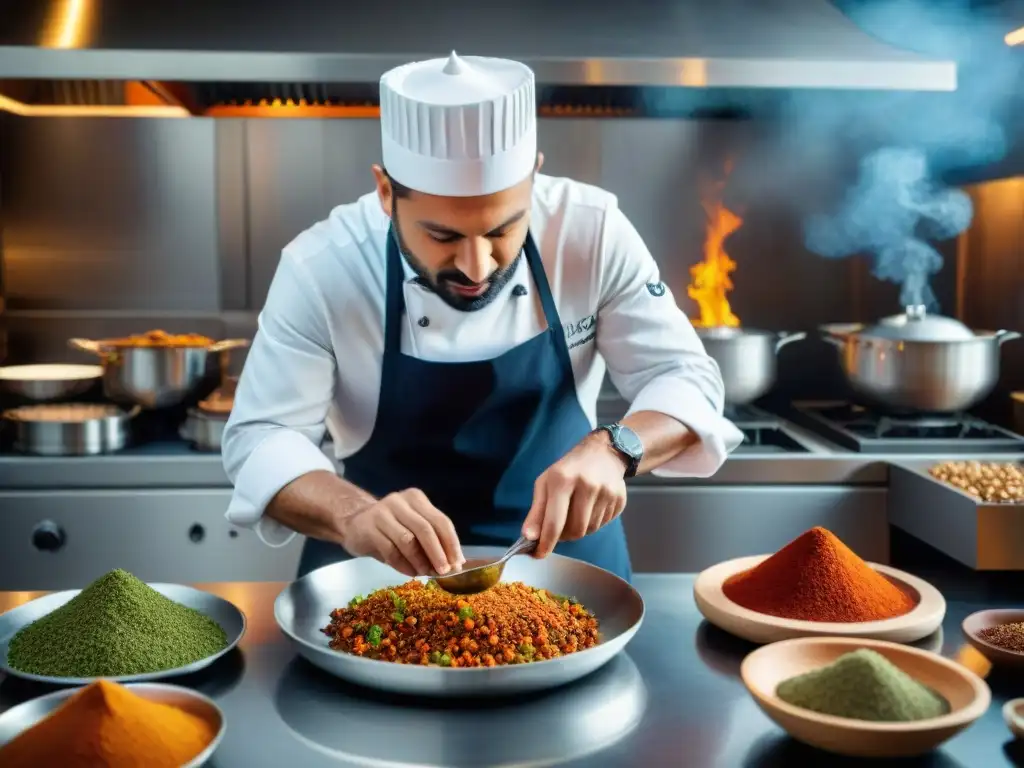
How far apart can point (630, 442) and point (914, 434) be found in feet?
5.38

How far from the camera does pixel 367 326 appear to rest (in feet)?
6.56

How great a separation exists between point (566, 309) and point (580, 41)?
1109mm

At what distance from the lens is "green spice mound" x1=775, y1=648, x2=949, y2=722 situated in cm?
114

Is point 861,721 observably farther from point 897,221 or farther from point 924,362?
point 897,221

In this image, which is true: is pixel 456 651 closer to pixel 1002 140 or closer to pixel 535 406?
pixel 535 406

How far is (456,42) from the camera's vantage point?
2916 millimetres

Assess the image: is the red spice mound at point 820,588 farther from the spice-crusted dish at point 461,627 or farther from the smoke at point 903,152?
the smoke at point 903,152

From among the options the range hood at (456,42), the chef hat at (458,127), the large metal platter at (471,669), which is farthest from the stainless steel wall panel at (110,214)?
the large metal platter at (471,669)

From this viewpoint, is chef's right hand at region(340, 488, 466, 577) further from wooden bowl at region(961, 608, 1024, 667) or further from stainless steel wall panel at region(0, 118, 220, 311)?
stainless steel wall panel at region(0, 118, 220, 311)

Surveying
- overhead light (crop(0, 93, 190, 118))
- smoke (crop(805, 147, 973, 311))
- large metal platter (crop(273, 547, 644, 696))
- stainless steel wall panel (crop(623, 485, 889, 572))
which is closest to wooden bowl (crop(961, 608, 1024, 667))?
large metal platter (crop(273, 547, 644, 696))

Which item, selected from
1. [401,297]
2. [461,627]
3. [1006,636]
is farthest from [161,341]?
[1006,636]

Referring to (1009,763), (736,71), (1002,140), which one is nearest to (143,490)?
(736,71)

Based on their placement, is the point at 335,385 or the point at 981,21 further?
the point at 981,21

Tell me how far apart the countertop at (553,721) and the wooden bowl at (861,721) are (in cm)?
5
